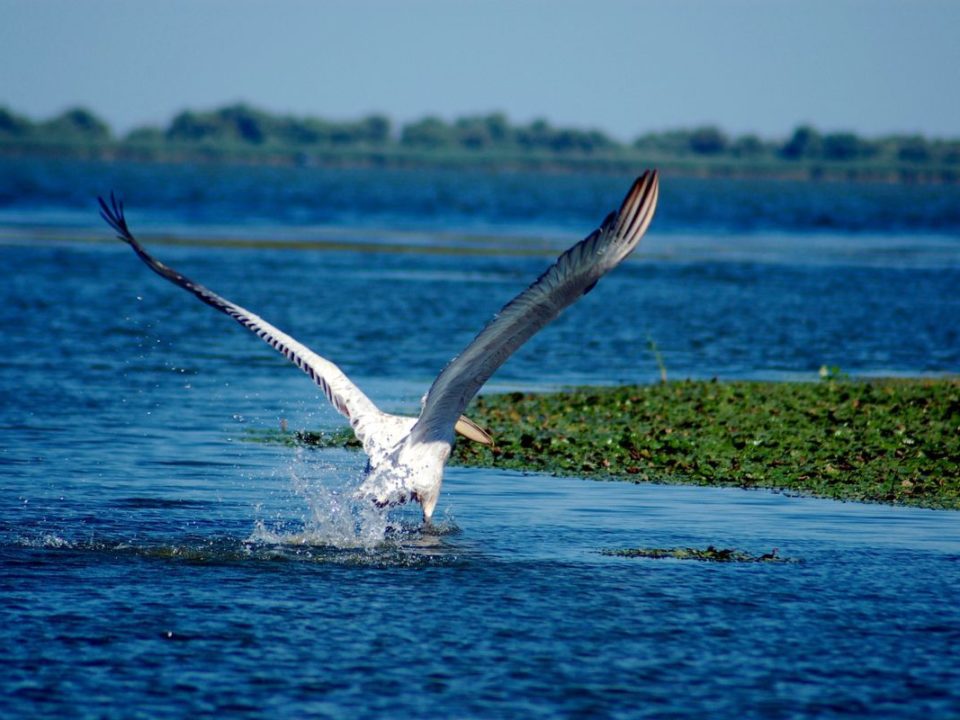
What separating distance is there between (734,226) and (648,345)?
5644cm

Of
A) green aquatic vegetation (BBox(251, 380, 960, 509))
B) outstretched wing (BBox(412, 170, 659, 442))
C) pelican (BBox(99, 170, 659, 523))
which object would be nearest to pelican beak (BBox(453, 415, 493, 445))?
pelican (BBox(99, 170, 659, 523))

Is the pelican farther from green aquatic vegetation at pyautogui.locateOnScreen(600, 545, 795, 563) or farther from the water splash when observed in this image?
green aquatic vegetation at pyautogui.locateOnScreen(600, 545, 795, 563)

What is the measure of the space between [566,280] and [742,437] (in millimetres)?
7224

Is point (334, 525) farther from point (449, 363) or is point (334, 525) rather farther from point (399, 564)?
point (449, 363)

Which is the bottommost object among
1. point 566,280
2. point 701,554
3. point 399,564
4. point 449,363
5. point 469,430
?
point 399,564

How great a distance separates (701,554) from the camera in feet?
39.0

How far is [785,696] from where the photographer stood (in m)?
8.71

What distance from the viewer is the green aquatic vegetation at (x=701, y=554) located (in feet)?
38.7

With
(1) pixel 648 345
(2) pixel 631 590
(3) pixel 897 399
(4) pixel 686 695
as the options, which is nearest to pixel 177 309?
(1) pixel 648 345

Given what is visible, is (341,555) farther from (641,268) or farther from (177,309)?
(641,268)

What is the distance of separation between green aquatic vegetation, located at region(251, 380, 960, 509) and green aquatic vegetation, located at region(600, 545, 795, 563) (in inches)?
105

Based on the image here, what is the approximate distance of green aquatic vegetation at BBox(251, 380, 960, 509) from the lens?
15.1m

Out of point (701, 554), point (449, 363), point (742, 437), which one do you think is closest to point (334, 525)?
point (449, 363)

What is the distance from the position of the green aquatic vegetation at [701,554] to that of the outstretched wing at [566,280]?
1.90 metres
